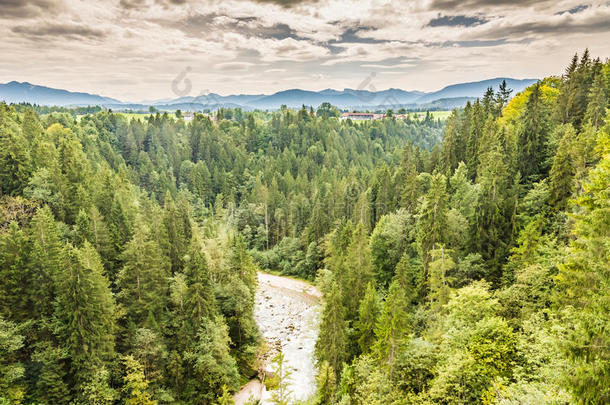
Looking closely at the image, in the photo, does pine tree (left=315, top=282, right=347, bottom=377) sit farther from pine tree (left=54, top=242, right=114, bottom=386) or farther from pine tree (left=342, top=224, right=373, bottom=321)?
pine tree (left=54, top=242, right=114, bottom=386)

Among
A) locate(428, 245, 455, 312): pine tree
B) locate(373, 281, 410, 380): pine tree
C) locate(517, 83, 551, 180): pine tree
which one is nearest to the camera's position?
locate(373, 281, 410, 380): pine tree

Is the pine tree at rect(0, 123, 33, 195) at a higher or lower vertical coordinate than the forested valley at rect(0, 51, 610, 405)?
higher

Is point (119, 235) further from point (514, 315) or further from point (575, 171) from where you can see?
point (575, 171)

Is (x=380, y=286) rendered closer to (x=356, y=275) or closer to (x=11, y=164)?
(x=356, y=275)

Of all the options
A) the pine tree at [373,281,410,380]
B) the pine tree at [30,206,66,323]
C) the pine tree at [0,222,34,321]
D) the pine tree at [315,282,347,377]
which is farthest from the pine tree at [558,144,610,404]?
the pine tree at [0,222,34,321]

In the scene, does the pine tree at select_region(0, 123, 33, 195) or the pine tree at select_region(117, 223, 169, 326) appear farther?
the pine tree at select_region(0, 123, 33, 195)

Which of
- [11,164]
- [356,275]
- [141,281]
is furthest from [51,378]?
[11,164]
